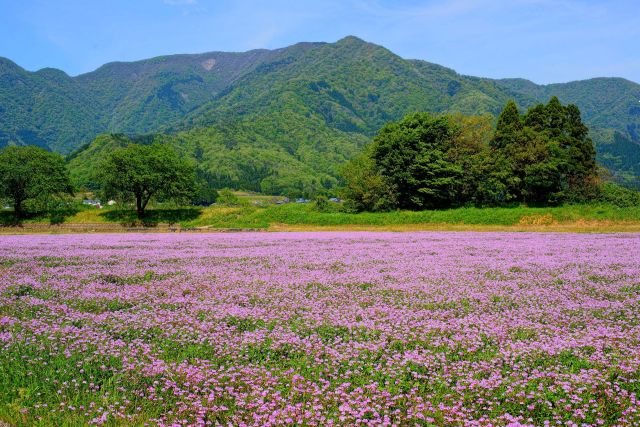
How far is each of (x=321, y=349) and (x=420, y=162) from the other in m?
59.8

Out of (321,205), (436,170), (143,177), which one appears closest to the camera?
(436,170)

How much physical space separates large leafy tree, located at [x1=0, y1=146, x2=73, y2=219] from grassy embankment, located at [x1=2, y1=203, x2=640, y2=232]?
12.1 ft

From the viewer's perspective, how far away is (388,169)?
69.4 meters

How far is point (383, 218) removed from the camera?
60.8m

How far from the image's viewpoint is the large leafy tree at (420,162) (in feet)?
216

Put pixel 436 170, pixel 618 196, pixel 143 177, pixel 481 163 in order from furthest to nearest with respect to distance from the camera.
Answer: pixel 143 177
pixel 481 163
pixel 436 170
pixel 618 196

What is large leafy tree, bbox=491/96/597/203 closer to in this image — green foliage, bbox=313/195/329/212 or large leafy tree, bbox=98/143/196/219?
green foliage, bbox=313/195/329/212

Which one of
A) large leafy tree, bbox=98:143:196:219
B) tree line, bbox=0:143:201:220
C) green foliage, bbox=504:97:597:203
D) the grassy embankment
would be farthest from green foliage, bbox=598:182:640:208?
large leafy tree, bbox=98:143:196:219

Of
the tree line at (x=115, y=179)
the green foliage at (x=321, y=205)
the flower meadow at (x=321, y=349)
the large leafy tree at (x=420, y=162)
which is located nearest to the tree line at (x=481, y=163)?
the large leafy tree at (x=420, y=162)

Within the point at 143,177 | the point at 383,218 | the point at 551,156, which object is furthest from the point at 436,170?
the point at 143,177

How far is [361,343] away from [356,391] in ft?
6.93

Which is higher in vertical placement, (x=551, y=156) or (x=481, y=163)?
(x=551, y=156)

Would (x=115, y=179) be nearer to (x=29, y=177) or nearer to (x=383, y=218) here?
(x=29, y=177)

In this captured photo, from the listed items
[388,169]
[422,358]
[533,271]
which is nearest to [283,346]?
[422,358]
